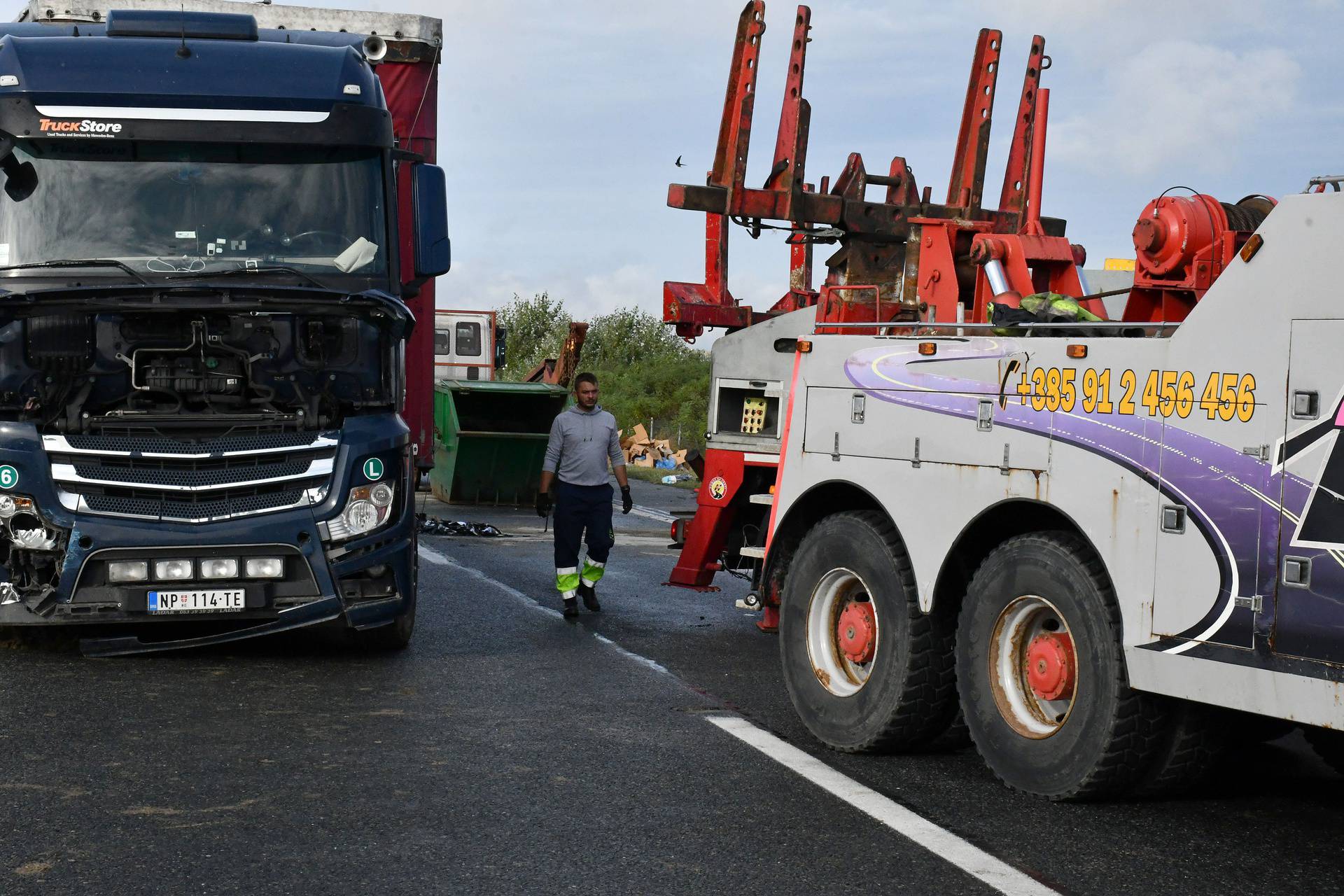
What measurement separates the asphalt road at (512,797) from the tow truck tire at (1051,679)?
16 centimetres

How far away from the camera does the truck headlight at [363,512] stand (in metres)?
8.29

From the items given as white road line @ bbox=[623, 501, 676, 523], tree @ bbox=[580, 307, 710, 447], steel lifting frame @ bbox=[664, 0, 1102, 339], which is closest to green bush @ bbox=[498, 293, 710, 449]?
tree @ bbox=[580, 307, 710, 447]

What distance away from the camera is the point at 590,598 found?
37.1 ft

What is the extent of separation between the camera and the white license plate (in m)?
8.02

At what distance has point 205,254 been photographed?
8734mm

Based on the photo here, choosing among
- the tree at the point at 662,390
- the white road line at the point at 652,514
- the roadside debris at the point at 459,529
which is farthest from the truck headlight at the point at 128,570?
the tree at the point at 662,390

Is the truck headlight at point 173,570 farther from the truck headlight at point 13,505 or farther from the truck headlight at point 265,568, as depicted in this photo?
the truck headlight at point 13,505

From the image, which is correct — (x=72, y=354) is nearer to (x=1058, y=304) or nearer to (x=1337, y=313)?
(x=1058, y=304)

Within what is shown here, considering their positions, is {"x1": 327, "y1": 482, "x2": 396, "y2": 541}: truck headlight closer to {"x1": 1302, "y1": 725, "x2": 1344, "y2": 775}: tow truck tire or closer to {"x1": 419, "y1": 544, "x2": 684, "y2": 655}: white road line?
{"x1": 419, "y1": 544, "x2": 684, "y2": 655}: white road line

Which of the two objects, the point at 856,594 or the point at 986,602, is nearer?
the point at 986,602

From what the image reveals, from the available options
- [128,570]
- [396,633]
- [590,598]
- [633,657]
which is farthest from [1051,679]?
[590,598]

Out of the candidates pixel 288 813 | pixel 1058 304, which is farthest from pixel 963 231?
pixel 288 813

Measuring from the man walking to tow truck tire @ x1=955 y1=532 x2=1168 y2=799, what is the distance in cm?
554

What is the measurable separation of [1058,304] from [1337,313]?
159cm
